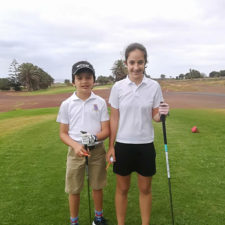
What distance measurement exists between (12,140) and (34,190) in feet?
12.6

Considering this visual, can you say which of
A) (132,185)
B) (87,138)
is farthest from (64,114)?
(132,185)

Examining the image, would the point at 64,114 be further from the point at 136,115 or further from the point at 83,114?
the point at 136,115

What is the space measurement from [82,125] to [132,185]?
1953mm

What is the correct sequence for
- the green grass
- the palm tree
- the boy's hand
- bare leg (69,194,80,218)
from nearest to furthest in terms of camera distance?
the boy's hand
bare leg (69,194,80,218)
the green grass
the palm tree

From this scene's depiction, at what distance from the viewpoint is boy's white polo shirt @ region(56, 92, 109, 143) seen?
276cm

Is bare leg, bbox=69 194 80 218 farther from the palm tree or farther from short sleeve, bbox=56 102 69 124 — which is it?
the palm tree

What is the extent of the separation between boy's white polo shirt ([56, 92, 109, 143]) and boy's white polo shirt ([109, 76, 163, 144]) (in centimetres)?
27

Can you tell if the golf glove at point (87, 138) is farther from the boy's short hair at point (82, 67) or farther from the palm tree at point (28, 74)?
the palm tree at point (28, 74)

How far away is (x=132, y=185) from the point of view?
13.8ft

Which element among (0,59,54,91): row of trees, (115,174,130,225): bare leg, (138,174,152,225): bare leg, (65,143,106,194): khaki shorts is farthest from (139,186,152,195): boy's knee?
(0,59,54,91): row of trees

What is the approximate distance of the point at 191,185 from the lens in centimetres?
398

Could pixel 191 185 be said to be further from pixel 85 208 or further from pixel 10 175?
pixel 10 175

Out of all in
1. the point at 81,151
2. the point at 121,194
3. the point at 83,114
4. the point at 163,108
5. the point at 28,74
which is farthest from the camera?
the point at 28,74

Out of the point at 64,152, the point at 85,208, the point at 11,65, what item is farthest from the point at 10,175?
the point at 11,65
